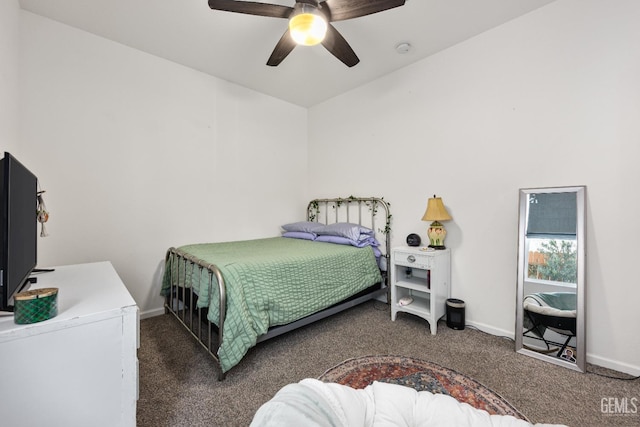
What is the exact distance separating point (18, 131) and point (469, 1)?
12.0 ft

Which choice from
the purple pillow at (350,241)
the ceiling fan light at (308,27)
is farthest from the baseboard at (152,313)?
the ceiling fan light at (308,27)

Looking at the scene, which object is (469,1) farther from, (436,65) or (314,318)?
(314,318)

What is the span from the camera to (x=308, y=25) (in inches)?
69.5

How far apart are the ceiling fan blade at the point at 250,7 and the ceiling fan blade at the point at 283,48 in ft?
0.53

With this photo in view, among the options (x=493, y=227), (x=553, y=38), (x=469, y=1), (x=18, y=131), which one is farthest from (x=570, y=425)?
(x=18, y=131)

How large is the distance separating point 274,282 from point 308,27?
180 centimetres

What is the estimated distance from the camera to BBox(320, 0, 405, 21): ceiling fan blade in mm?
1715

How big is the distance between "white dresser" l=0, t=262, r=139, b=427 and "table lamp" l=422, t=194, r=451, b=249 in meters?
2.38

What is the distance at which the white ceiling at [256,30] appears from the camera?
2143mm

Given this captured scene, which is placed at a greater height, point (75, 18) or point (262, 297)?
point (75, 18)

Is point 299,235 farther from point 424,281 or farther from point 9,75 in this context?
point 9,75

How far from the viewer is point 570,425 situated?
4.59 feet

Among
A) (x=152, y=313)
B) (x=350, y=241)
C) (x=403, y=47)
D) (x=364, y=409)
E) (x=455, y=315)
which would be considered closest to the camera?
(x=364, y=409)

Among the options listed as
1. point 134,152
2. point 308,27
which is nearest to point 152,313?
point 134,152
